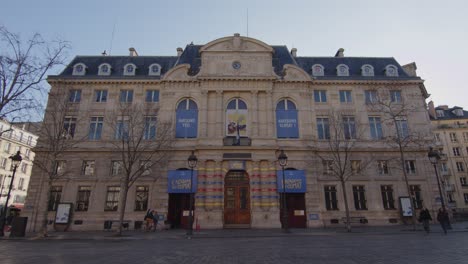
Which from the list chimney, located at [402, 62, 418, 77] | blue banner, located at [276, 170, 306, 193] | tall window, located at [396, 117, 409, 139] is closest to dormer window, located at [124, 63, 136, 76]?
blue banner, located at [276, 170, 306, 193]

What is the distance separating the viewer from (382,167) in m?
27.3

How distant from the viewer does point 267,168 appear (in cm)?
2558

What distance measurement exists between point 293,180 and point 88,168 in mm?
20602

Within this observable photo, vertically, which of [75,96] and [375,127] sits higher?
[75,96]

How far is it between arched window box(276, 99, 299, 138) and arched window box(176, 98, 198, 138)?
8752mm

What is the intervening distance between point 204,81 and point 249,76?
4895mm

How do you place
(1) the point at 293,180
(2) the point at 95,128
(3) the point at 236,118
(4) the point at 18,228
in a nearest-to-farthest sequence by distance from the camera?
(4) the point at 18,228 → (1) the point at 293,180 → (3) the point at 236,118 → (2) the point at 95,128

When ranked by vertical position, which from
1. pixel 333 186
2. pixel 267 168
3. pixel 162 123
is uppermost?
pixel 162 123

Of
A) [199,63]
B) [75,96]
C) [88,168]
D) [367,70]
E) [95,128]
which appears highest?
[199,63]

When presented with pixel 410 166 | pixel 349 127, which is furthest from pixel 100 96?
pixel 410 166

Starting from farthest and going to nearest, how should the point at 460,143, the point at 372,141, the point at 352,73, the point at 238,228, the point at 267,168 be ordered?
the point at 460,143
the point at 352,73
the point at 372,141
the point at 267,168
the point at 238,228

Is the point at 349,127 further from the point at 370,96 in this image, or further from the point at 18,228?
the point at 18,228

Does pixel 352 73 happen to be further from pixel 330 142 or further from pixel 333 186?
pixel 333 186

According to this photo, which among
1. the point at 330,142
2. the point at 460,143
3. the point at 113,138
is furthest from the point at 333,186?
the point at 460,143
